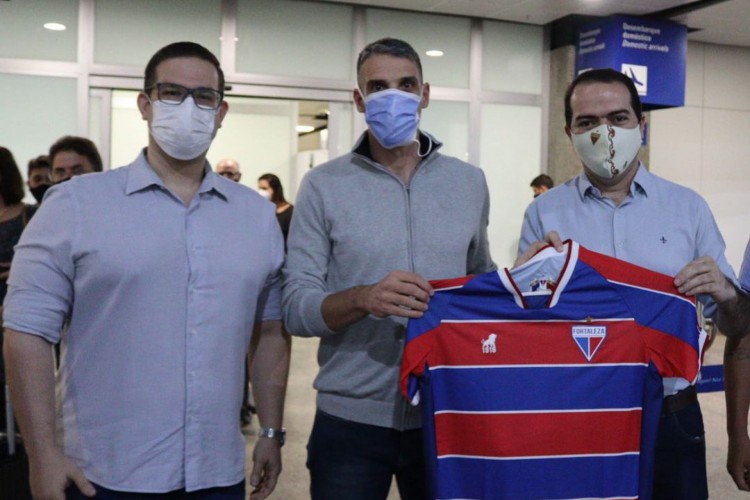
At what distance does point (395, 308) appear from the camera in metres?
1.73

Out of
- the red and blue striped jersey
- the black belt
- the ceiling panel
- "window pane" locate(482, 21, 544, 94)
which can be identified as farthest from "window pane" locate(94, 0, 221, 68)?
the black belt

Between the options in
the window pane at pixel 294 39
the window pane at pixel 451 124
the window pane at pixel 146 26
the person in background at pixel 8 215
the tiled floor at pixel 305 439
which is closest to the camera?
the person in background at pixel 8 215

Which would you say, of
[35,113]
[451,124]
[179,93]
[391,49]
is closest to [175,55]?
[179,93]

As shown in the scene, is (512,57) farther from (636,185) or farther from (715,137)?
(636,185)

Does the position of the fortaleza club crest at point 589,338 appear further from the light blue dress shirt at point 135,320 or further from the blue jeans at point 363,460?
the light blue dress shirt at point 135,320

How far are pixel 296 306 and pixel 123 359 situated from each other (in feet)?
1.42

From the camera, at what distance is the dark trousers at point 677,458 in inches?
76.5

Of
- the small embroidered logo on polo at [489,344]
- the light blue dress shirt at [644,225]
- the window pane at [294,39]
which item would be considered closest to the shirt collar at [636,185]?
the light blue dress shirt at [644,225]

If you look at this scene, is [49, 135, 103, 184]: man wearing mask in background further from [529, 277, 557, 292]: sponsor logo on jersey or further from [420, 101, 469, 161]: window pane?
[420, 101, 469, 161]: window pane

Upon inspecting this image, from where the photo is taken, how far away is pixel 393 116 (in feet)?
6.66

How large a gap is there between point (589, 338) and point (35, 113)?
269 inches

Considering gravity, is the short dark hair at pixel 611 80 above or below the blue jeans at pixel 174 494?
above

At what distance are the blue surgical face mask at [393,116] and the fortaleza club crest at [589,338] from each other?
0.67 metres

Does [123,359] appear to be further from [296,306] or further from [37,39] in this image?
[37,39]
